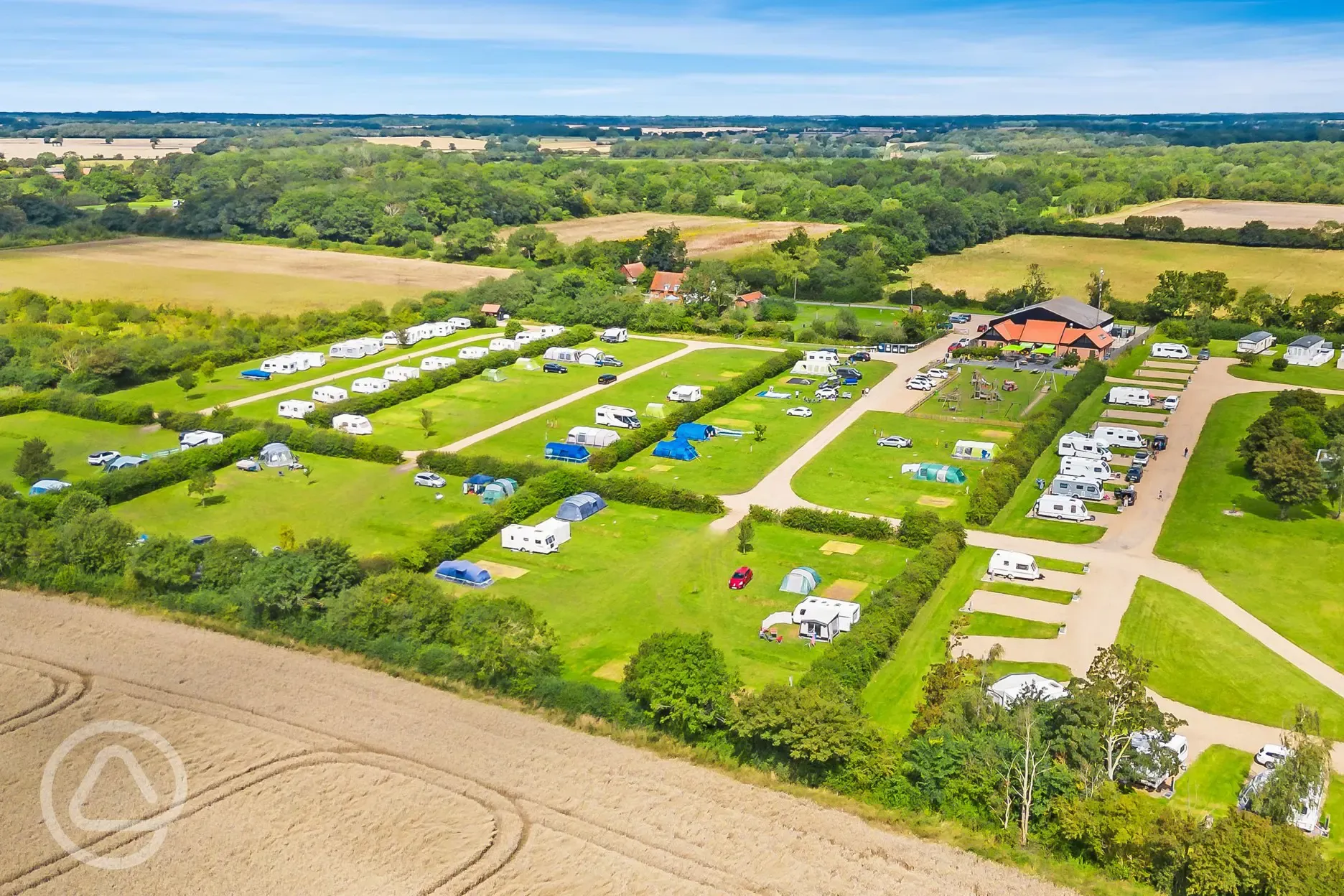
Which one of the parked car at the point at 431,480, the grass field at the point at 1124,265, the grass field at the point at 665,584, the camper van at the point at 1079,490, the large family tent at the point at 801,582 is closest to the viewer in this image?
the grass field at the point at 665,584

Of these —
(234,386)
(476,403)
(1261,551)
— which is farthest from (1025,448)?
(234,386)

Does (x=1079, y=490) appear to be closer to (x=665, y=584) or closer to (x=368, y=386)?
(x=665, y=584)

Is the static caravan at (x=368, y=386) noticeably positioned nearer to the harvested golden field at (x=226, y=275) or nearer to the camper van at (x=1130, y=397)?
the harvested golden field at (x=226, y=275)

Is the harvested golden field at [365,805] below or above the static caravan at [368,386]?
below

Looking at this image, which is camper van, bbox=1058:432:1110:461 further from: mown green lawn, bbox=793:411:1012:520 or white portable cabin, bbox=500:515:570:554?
white portable cabin, bbox=500:515:570:554

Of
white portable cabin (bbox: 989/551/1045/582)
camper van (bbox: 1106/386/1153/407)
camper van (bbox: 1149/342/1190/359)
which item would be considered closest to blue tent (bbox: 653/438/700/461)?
white portable cabin (bbox: 989/551/1045/582)

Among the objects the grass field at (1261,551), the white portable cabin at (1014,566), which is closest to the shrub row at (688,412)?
the white portable cabin at (1014,566)

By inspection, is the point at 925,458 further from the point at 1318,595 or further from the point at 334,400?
the point at 334,400
